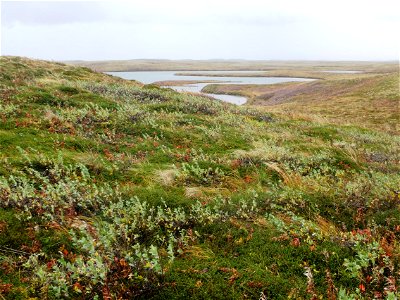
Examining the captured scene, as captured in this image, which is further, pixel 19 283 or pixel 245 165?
pixel 245 165

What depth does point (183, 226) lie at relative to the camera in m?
6.55

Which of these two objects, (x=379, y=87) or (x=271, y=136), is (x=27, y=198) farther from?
(x=379, y=87)

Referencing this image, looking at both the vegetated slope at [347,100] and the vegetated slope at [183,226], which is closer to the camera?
the vegetated slope at [183,226]

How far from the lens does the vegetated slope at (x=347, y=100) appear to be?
1512 inches

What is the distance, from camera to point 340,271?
531cm

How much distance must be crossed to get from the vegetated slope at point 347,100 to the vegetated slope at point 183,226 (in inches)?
994

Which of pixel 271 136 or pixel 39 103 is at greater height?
pixel 39 103

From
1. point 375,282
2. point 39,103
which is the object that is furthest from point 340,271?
point 39,103

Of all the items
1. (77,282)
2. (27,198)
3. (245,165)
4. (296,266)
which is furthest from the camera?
(245,165)

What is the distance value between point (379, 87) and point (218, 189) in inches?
2236

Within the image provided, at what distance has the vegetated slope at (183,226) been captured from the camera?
4.83 metres

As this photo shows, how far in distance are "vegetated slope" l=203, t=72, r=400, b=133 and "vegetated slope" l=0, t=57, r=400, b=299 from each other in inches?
994

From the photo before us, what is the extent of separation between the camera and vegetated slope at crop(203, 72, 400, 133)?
1512 inches

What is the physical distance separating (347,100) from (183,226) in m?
52.0
